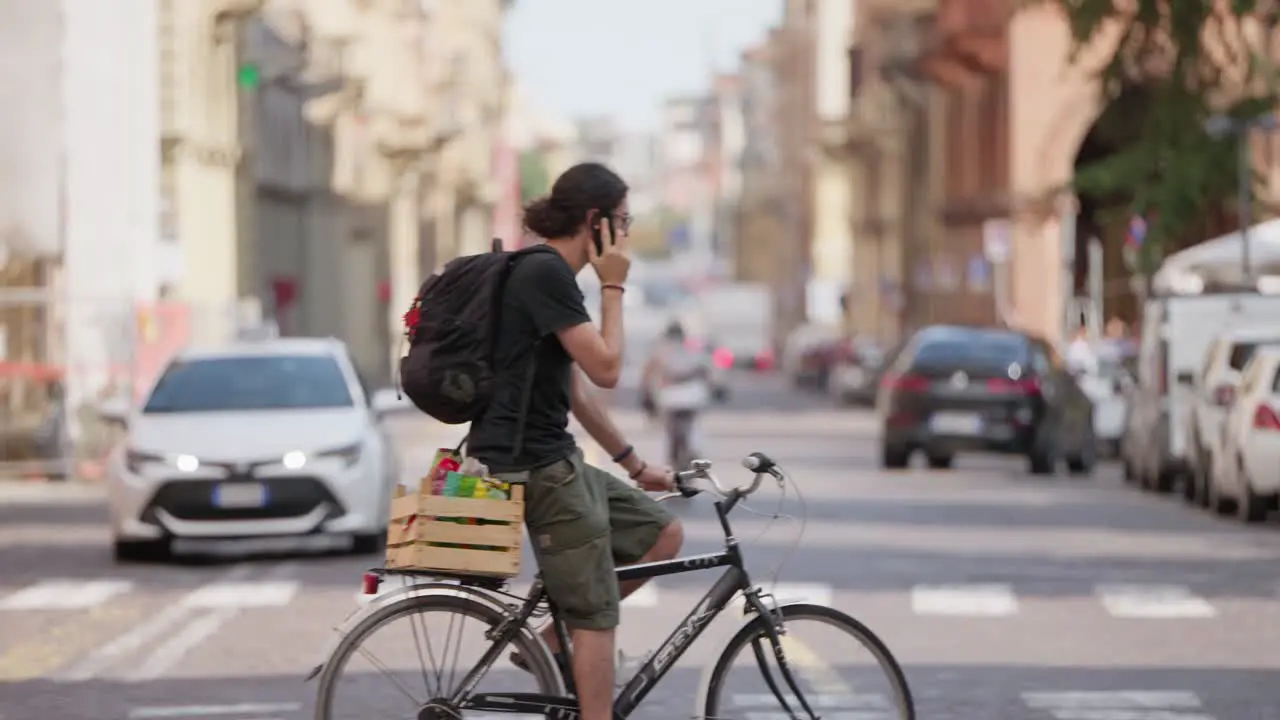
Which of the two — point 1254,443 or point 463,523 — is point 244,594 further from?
point 463,523

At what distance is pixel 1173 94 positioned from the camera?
34344 millimetres

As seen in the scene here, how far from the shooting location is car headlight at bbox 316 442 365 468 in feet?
68.1

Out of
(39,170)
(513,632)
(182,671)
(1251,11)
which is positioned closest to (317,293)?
(39,170)

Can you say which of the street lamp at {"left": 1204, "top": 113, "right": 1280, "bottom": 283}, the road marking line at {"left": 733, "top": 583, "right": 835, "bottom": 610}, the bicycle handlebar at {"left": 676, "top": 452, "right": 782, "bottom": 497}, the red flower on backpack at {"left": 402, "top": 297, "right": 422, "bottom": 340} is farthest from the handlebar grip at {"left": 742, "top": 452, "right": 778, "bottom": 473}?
the street lamp at {"left": 1204, "top": 113, "right": 1280, "bottom": 283}

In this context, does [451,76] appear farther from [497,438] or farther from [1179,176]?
[497,438]

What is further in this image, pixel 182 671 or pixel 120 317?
pixel 120 317

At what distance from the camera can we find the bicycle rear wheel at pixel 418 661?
8.90m

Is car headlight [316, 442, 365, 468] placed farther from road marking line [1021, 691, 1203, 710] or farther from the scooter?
the scooter

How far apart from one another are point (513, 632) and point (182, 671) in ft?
17.9

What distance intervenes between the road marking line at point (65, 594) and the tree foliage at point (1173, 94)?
48.7 feet

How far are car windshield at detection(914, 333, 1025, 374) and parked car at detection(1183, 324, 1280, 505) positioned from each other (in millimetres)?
6030

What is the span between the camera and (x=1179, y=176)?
1420 inches

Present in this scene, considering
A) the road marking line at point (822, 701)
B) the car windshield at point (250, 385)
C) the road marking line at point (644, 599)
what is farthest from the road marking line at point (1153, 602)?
the road marking line at point (822, 701)

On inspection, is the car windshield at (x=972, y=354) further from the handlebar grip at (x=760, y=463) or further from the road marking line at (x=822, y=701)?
the handlebar grip at (x=760, y=463)
